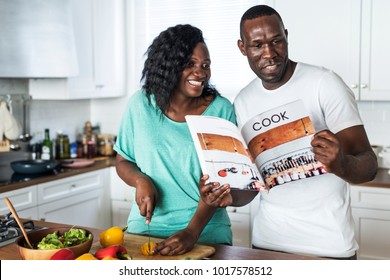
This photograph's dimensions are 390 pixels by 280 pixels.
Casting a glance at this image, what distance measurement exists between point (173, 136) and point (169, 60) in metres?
0.25

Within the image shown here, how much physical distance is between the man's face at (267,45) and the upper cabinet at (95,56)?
6.87 ft

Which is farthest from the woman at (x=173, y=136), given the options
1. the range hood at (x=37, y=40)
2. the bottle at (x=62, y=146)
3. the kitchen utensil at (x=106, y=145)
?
the kitchen utensil at (x=106, y=145)

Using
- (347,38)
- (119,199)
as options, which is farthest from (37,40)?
(347,38)

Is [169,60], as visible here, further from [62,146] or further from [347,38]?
[62,146]

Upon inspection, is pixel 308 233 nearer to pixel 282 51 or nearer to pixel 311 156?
pixel 311 156

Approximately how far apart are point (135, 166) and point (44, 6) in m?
1.76

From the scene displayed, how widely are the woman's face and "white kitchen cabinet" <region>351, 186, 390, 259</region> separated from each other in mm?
1659

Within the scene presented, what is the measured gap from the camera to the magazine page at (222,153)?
1438 millimetres

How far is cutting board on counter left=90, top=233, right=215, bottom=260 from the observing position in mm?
1513

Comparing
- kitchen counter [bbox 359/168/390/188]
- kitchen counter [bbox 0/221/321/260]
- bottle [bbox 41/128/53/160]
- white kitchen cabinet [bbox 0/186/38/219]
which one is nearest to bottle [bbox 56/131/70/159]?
bottle [bbox 41/128/53/160]

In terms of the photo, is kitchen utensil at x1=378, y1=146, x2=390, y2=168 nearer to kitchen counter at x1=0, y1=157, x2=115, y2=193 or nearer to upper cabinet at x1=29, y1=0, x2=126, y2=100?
kitchen counter at x1=0, y1=157, x2=115, y2=193

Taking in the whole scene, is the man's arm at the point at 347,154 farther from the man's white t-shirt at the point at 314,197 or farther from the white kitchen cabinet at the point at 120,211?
the white kitchen cabinet at the point at 120,211

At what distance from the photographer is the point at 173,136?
69.0 inches
